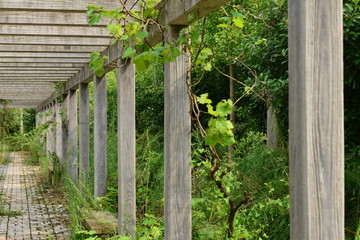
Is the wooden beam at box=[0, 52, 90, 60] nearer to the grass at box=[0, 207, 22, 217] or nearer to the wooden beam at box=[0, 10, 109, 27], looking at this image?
the wooden beam at box=[0, 10, 109, 27]

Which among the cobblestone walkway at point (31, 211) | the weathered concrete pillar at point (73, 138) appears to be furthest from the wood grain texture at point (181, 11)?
the weathered concrete pillar at point (73, 138)

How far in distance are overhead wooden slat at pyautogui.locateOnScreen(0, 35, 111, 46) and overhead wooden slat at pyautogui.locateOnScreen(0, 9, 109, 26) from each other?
3.29ft

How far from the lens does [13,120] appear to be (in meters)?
26.0

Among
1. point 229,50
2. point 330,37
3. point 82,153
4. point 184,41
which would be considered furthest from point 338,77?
point 82,153

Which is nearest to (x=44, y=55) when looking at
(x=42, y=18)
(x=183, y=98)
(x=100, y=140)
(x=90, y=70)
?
(x=90, y=70)

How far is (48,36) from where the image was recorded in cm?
552

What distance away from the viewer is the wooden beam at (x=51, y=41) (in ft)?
19.1

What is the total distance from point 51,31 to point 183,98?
98.0 inches

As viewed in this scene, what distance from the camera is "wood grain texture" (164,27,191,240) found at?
3328 mm

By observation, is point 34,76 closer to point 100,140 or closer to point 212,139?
point 100,140

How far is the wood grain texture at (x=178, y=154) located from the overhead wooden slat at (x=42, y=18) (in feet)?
5.63

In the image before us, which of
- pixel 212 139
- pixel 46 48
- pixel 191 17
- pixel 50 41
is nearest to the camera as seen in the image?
pixel 212 139

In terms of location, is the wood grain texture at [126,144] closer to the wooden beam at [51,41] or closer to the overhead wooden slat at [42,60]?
the wooden beam at [51,41]

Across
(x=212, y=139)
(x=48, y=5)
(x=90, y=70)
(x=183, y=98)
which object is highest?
(x=48, y=5)
